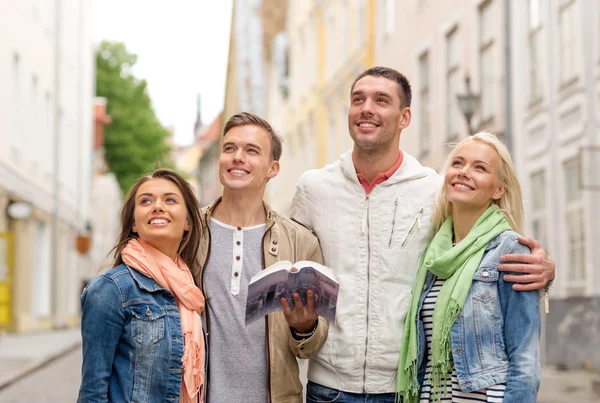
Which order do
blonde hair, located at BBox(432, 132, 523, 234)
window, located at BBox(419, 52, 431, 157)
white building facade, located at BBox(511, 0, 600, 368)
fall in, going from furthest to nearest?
window, located at BBox(419, 52, 431, 157)
white building facade, located at BBox(511, 0, 600, 368)
blonde hair, located at BBox(432, 132, 523, 234)

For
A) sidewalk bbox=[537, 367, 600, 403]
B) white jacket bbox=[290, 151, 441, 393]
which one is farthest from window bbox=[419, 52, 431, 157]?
white jacket bbox=[290, 151, 441, 393]

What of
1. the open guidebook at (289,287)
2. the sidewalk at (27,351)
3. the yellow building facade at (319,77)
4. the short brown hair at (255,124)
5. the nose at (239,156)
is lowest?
the sidewalk at (27,351)

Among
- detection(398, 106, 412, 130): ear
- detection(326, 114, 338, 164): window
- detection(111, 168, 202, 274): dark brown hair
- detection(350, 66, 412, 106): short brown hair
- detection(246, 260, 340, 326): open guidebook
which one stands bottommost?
detection(246, 260, 340, 326): open guidebook

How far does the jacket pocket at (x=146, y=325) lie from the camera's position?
387 centimetres

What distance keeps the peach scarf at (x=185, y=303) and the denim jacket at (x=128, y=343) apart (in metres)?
0.03

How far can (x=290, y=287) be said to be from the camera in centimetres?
381

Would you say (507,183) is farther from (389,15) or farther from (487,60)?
(389,15)

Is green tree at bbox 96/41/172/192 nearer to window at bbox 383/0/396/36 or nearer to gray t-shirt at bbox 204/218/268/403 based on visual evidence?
window at bbox 383/0/396/36

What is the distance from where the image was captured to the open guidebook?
3734 mm

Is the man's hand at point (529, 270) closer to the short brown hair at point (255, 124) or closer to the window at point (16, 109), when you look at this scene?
the short brown hair at point (255, 124)

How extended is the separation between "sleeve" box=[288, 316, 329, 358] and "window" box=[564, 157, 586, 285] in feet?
36.3

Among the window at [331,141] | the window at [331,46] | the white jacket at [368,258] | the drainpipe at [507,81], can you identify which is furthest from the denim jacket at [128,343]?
the window at [331,46]

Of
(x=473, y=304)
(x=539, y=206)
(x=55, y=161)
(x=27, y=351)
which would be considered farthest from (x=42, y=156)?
(x=473, y=304)

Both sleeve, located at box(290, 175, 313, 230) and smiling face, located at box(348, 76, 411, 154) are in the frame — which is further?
sleeve, located at box(290, 175, 313, 230)
